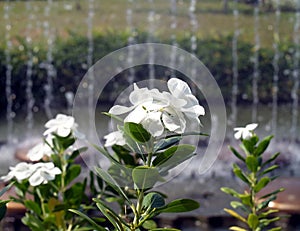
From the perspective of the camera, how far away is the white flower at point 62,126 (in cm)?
93

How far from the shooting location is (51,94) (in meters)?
5.75

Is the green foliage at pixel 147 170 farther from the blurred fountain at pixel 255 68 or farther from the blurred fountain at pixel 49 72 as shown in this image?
the blurred fountain at pixel 255 68

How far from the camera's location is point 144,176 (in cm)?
66

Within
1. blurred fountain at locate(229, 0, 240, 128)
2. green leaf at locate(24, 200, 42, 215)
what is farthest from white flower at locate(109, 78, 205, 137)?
blurred fountain at locate(229, 0, 240, 128)

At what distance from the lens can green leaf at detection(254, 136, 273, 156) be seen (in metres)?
0.92

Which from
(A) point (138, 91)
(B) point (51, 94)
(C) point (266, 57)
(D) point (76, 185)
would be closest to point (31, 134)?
(B) point (51, 94)

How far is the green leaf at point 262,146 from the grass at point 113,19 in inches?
196

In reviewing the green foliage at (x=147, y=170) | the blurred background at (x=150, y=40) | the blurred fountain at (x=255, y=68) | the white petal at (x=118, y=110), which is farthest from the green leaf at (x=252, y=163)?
the blurred fountain at (x=255, y=68)

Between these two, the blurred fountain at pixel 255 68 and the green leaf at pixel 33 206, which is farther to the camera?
the blurred fountain at pixel 255 68

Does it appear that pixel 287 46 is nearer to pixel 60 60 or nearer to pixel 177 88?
pixel 60 60

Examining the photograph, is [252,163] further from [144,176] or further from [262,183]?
[144,176]

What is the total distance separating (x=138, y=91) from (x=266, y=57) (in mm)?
5437

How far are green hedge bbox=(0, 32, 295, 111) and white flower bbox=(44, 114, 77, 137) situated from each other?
15.5 ft

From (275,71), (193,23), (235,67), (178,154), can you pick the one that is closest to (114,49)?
(193,23)
